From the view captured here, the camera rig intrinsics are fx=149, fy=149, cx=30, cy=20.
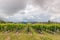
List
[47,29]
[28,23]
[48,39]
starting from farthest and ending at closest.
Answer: [28,23] < [47,29] < [48,39]

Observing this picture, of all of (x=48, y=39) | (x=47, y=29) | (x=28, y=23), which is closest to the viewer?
(x=48, y=39)

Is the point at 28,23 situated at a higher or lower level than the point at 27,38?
higher

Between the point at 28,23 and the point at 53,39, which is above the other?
the point at 28,23

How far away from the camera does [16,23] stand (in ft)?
133

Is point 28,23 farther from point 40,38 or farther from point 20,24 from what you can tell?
point 40,38

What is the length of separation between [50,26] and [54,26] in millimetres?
1097

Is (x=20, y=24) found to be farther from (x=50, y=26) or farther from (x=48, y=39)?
(x=48, y=39)

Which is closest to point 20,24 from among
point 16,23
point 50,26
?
point 16,23

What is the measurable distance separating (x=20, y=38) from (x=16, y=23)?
40.4 ft

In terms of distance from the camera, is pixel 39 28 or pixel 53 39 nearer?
pixel 53 39

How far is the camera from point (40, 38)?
2820 centimetres

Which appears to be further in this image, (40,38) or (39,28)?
(39,28)

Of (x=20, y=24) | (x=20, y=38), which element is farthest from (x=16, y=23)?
(x=20, y=38)

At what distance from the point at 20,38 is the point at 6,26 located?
1121 centimetres
